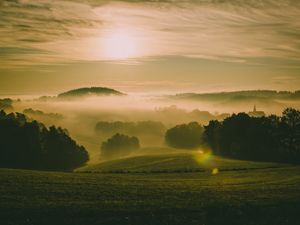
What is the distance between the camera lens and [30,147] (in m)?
117

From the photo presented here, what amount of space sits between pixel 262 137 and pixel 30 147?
6324 centimetres

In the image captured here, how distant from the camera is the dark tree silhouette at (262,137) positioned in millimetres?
132413

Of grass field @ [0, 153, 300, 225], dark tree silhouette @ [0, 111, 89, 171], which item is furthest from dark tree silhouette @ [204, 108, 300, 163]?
grass field @ [0, 153, 300, 225]

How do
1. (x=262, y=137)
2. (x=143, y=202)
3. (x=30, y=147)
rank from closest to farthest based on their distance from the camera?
(x=143, y=202)
(x=30, y=147)
(x=262, y=137)

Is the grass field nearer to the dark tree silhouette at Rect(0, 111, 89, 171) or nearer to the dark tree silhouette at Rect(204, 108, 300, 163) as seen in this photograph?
the dark tree silhouette at Rect(0, 111, 89, 171)

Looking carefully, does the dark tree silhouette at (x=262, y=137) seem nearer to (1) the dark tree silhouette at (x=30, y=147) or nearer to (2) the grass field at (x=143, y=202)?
(1) the dark tree silhouette at (x=30, y=147)

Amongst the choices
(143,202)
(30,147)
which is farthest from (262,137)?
(143,202)

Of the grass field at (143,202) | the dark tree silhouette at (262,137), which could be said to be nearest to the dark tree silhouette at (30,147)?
the dark tree silhouette at (262,137)

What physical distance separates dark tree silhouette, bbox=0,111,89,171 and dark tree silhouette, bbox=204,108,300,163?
47661 millimetres

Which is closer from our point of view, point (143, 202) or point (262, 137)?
point (143, 202)

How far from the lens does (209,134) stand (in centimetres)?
15600

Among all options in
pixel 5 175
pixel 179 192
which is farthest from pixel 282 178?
pixel 5 175

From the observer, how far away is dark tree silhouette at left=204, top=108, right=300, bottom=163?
13241 cm

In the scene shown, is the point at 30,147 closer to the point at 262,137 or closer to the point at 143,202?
the point at 262,137
